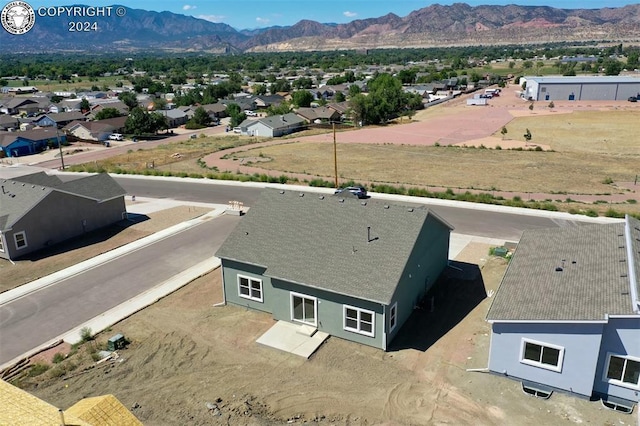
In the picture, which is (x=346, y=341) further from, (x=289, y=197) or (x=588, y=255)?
(x=588, y=255)

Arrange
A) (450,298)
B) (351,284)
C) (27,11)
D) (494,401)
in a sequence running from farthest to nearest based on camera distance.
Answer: (27,11) < (450,298) < (351,284) < (494,401)

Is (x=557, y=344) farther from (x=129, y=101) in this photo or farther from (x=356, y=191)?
(x=129, y=101)

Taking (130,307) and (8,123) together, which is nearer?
(130,307)

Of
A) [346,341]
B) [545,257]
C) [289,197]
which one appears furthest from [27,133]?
[545,257]

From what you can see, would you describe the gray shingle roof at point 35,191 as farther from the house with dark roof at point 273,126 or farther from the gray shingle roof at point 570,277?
the house with dark roof at point 273,126

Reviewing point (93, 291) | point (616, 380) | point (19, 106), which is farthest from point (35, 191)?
point (19, 106)

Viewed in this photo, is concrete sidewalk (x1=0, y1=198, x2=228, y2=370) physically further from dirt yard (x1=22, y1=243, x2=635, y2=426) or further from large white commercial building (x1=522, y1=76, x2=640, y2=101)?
large white commercial building (x1=522, y1=76, x2=640, y2=101)
